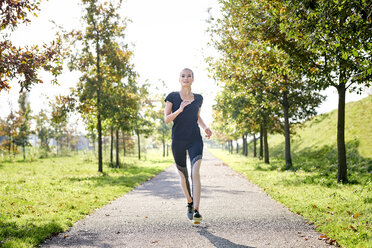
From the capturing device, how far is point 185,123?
16.8 feet

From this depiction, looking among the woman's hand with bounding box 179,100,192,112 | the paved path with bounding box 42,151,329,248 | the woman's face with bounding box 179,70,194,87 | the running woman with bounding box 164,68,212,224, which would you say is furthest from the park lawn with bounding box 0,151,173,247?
the woman's face with bounding box 179,70,194,87

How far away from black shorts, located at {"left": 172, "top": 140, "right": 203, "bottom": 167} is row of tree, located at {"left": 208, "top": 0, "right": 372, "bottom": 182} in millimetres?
3231

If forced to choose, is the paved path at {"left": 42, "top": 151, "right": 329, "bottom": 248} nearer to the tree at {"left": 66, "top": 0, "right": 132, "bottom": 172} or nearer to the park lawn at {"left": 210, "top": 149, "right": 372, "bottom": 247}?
the park lawn at {"left": 210, "top": 149, "right": 372, "bottom": 247}

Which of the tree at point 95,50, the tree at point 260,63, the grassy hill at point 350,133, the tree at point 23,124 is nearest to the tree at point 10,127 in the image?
the tree at point 23,124

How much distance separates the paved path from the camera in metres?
4.44

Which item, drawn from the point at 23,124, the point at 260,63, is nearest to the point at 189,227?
the point at 260,63

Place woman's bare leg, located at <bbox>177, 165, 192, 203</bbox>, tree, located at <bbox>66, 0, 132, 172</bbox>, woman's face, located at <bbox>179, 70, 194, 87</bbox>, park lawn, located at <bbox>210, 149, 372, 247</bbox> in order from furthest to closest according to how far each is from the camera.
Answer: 1. tree, located at <bbox>66, 0, 132, 172</bbox>
2. woman's bare leg, located at <bbox>177, 165, 192, 203</bbox>
3. woman's face, located at <bbox>179, 70, 194, 87</bbox>
4. park lawn, located at <bbox>210, 149, 372, 247</bbox>

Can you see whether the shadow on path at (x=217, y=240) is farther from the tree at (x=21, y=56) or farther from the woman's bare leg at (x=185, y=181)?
the tree at (x=21, y=56)

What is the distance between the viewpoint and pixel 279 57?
32.2ft

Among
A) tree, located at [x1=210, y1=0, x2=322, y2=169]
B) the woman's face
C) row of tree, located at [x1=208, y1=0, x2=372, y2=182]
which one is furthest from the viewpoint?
tree, located at [x1=210, y1=0, x2=322, y2=169]

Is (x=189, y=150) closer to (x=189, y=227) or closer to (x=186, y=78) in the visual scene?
(x=186, y=78)

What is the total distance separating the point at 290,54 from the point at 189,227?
20.5ft

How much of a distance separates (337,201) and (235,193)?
298 centimetres

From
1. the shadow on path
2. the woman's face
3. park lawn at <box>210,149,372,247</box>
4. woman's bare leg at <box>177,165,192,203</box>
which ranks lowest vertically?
park lawn at <box>210,149,372,247</box>
